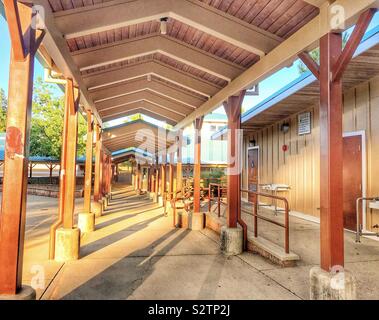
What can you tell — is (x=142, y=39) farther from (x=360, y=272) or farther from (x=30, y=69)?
(x=360, y=272)

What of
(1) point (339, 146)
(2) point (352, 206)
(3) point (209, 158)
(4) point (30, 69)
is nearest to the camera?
(4) point (30, 69)

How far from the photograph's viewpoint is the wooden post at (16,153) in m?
2.33

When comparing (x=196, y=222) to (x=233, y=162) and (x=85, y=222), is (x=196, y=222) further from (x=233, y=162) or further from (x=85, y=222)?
(x=85, y=222)

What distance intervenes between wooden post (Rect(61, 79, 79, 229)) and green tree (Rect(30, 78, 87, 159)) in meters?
18.8

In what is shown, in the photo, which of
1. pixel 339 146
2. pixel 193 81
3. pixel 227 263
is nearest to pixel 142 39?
pixel 193 81

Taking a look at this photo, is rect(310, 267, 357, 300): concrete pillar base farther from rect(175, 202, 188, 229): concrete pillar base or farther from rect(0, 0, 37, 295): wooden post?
rect(175, 202, 188, 229): concrete pillar base

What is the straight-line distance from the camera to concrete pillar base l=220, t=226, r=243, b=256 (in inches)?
200

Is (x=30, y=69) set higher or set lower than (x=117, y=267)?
higher

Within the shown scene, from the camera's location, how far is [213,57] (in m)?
4.96

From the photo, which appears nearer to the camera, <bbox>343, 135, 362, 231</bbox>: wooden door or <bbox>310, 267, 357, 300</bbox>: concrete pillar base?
<bbox>310, 267, 357, 300</bbox>: concrete pillar base

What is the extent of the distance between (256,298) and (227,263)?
131 cm

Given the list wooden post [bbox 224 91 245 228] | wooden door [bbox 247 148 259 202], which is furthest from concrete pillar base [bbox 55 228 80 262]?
wooden door [bbox 247 148 259 202]

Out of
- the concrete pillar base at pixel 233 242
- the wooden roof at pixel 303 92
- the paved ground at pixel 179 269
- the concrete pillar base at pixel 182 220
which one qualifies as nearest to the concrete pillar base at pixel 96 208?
the paved ground at pixel 179 269

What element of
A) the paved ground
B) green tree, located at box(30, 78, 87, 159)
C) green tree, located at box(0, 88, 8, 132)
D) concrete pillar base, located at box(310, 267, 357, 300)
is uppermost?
green tree, located at box(0, 88, 8, 132)
